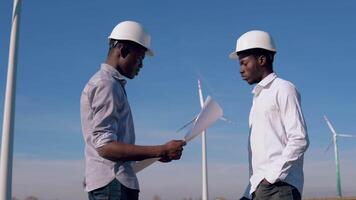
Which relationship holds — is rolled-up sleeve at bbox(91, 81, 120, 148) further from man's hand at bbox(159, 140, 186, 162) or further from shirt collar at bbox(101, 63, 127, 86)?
man's hand at bbox(159, 140, 186, 162)

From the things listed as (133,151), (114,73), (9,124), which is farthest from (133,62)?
(9,124)

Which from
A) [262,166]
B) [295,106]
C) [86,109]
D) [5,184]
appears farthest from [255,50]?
[5,184]

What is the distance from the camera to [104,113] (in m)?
5.25

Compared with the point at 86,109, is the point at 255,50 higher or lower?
higher

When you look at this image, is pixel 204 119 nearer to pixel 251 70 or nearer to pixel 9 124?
pixel 251 70

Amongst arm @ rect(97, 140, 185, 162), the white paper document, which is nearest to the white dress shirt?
the white paper document

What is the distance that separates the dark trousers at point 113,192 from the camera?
203 inches

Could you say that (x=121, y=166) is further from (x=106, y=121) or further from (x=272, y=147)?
(x=272, y=147)

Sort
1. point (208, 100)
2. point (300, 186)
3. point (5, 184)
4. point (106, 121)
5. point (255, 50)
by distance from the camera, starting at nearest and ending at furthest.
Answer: point (106, 121) < point (208, 100) < point (300, 186) < point (255, 50) < point (5, 184)

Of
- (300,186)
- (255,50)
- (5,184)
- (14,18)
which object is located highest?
(14,18)

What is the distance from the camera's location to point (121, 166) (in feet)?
17.4

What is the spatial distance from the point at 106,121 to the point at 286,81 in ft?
8.92

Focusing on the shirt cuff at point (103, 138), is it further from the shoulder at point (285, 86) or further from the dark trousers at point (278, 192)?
the shoulder at point (285, 86)

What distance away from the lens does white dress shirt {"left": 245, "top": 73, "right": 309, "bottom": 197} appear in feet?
21.5
